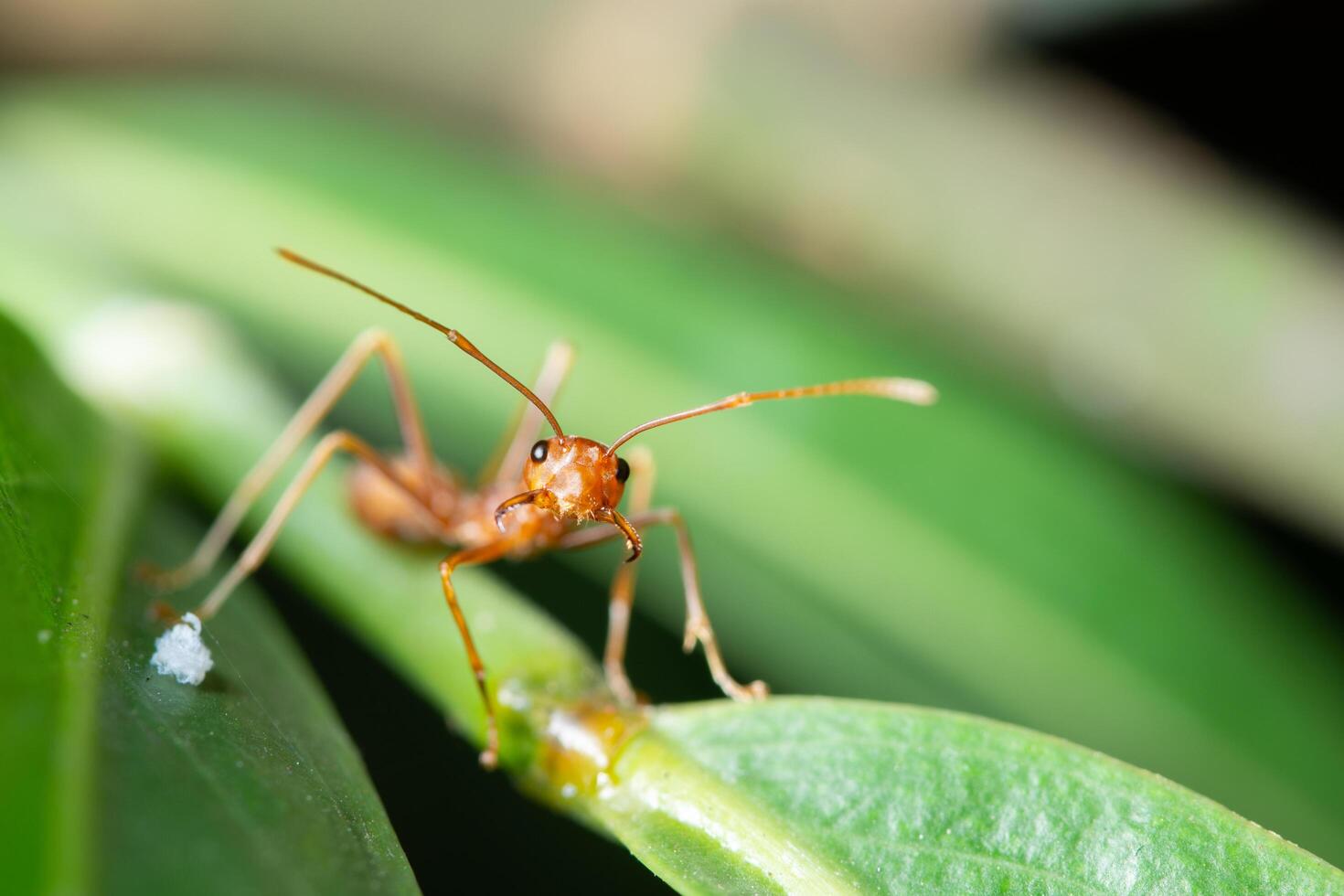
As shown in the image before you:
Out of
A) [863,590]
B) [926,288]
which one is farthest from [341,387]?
[926,288]

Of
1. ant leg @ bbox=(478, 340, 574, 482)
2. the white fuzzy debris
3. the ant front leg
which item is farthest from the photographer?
ant leg @ bbox=(478, 340, 574, 482)

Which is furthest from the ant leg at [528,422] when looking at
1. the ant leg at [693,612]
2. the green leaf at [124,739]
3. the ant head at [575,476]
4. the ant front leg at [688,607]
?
the green leaf at [124,739]

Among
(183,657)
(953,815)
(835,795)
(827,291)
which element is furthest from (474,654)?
(827,291)

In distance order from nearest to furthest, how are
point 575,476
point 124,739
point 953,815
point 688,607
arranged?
point 124,739, point 953,815, point 575,476, point 688,607

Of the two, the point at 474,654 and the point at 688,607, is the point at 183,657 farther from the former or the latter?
the point at 688,607

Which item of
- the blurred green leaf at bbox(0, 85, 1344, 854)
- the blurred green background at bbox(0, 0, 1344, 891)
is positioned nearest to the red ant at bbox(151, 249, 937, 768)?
the blurred green leaf at bbox(0, 85, 1344, 854)

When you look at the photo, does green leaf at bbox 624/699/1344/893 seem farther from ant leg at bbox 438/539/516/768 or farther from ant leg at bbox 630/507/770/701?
ant leg at bbox 630/507/770/701
